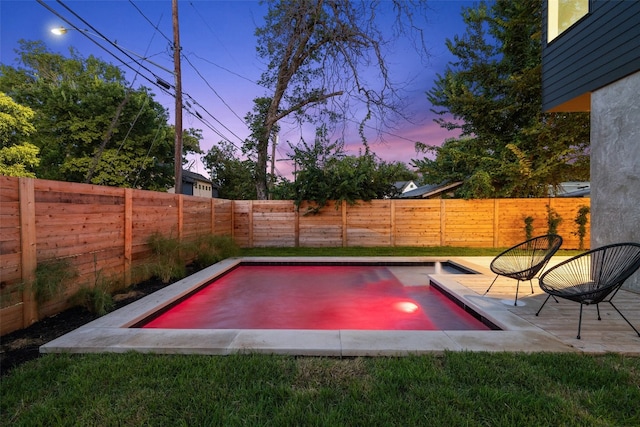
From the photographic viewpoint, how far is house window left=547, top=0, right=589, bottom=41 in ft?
16.1

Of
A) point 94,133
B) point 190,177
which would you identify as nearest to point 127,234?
point 94,133

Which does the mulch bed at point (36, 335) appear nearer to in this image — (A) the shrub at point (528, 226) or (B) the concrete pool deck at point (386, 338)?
(B) the concrete pool deck at point (386, 338)

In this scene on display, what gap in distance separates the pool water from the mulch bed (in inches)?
27.3

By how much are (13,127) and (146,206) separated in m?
16.2

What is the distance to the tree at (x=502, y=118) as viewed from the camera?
34.1ft

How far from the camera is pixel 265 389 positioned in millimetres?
1912

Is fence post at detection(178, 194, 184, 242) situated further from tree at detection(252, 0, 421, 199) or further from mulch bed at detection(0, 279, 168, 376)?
tree at detection(252, 0, 421, 199)

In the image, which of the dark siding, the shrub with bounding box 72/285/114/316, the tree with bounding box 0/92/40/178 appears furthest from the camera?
the tree with bounding box 0/92/40/178

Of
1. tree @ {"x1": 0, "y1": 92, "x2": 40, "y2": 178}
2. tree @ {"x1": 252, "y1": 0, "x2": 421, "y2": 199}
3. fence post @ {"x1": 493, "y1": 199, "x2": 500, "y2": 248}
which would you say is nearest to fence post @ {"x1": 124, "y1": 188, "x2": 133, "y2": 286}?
tree @ {"x1": 252, "y1": 0, "x2": 421, "y2": 199}

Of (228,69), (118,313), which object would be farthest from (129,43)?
(118,313)

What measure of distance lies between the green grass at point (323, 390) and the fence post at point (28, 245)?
3.70 ft

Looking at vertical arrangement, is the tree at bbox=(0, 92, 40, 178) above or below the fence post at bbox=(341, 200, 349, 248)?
above

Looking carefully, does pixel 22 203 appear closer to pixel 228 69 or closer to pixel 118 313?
pixel 118 313

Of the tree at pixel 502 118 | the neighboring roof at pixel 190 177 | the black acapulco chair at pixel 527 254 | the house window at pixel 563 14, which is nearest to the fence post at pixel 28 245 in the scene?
the black acapulco chair at pixel 527 254
